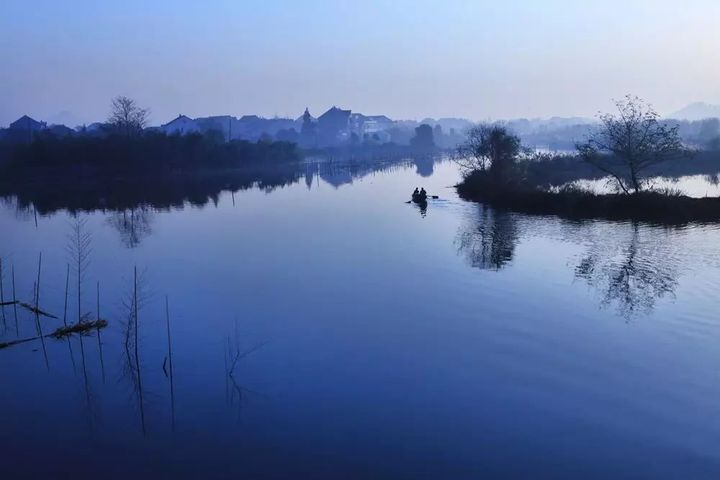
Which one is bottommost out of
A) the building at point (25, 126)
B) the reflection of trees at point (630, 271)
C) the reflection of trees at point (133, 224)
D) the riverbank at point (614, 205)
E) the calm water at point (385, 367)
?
the calm water at point (385, 367)

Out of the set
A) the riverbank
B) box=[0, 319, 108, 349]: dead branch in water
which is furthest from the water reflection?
box=[0, 319, 108, 349]: dead branch in water

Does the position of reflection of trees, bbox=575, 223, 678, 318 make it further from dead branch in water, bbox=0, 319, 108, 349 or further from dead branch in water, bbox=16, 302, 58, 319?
dead branch in water, bbox=16, 302, 58, 319

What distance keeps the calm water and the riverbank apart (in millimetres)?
3614

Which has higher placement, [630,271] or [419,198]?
[419,198]

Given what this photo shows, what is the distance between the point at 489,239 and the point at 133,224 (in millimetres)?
15315

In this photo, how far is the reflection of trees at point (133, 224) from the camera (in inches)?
834

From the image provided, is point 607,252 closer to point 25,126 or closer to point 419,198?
point 419,198

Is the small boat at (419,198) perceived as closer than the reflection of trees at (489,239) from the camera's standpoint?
No

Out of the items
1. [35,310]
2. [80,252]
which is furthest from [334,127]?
[35,310]

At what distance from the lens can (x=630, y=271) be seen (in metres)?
14.1

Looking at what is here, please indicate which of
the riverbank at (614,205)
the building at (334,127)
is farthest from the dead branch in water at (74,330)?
the building at (334,127)

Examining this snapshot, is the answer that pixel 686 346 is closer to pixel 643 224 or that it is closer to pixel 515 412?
pixel 515 412

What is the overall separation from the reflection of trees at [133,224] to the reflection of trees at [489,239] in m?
11.3

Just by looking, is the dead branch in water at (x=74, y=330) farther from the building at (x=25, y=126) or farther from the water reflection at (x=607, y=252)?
the building at (x=25, y=126)
